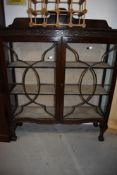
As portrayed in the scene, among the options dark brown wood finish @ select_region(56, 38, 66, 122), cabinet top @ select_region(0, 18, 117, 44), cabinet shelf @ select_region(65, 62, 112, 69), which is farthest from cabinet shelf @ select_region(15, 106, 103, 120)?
cabinet top @ select_region(0, 18, 117, 44)

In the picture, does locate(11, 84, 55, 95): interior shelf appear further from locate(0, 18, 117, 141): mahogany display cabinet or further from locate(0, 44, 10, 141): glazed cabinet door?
locate(0, 44, 10, 141): glazed cabinet door

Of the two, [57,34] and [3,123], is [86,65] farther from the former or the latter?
[3,123]

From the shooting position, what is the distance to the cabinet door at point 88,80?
1.78 m

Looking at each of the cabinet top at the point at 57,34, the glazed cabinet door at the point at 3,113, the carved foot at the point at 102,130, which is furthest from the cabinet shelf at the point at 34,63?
the carved foot at the point at 102,130

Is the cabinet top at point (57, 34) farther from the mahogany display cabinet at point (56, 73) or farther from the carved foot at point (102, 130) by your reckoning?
the carved foot at point (102, 130)

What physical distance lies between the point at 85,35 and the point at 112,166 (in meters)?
1.34

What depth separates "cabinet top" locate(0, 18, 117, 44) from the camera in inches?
61.0

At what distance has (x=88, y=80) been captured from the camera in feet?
6.51

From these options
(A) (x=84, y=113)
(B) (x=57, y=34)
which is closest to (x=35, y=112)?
(A) (x=84, y=113)

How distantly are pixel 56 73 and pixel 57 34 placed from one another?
38 cm

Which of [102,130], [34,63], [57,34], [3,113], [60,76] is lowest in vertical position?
[102,130]

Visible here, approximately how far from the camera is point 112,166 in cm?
179

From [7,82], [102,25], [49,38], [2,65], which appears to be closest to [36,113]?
[7,82]

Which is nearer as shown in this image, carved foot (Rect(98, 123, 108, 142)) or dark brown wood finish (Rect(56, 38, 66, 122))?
dark brown wood finish (Rect(56, 38, 66, 122))
